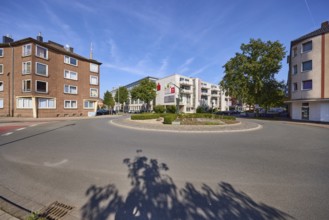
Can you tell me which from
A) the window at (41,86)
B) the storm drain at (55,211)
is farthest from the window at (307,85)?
the window at (41,86)

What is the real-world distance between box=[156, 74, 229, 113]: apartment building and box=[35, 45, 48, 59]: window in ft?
113

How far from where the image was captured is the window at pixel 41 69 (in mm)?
26266

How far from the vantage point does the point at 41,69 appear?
26953 mm

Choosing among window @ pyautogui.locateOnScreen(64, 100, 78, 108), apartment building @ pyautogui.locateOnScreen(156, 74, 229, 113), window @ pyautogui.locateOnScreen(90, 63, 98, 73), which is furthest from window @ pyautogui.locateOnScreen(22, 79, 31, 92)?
apartment building @ pyautogui.locateOnScreen(156, 74, 229, 113)

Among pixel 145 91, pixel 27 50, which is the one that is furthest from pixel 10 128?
pixel 145 91

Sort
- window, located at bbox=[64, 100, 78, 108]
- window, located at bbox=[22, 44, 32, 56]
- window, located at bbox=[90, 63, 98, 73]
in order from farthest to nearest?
1. window, located at bbox=[90, 63, 98, 73]
2. window, located at bbox=[64, 100, 78, 108]
3. window, located at bbox=[22, 44, 32, 56]

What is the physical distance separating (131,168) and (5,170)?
142 inches

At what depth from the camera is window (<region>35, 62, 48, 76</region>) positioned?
2627 centimetres

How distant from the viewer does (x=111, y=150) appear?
7156 mm

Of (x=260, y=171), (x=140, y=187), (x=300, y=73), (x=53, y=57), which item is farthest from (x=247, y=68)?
(x=53, y=57)

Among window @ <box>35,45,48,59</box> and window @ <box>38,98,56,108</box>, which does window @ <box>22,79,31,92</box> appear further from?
window @ <box>35,45,48,59</box>

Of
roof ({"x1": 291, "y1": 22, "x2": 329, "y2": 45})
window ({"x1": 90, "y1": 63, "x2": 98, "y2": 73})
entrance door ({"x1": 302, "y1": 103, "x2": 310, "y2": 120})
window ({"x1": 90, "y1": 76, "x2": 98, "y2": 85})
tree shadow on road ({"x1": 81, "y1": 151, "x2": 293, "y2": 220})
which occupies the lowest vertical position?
tree shadow on road ({"x1": 81, "y1": 151, "x2": 293, "y2": 220})

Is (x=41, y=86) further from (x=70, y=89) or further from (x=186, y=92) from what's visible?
(x=186, y=92)

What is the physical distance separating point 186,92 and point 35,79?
4492 centimetres
